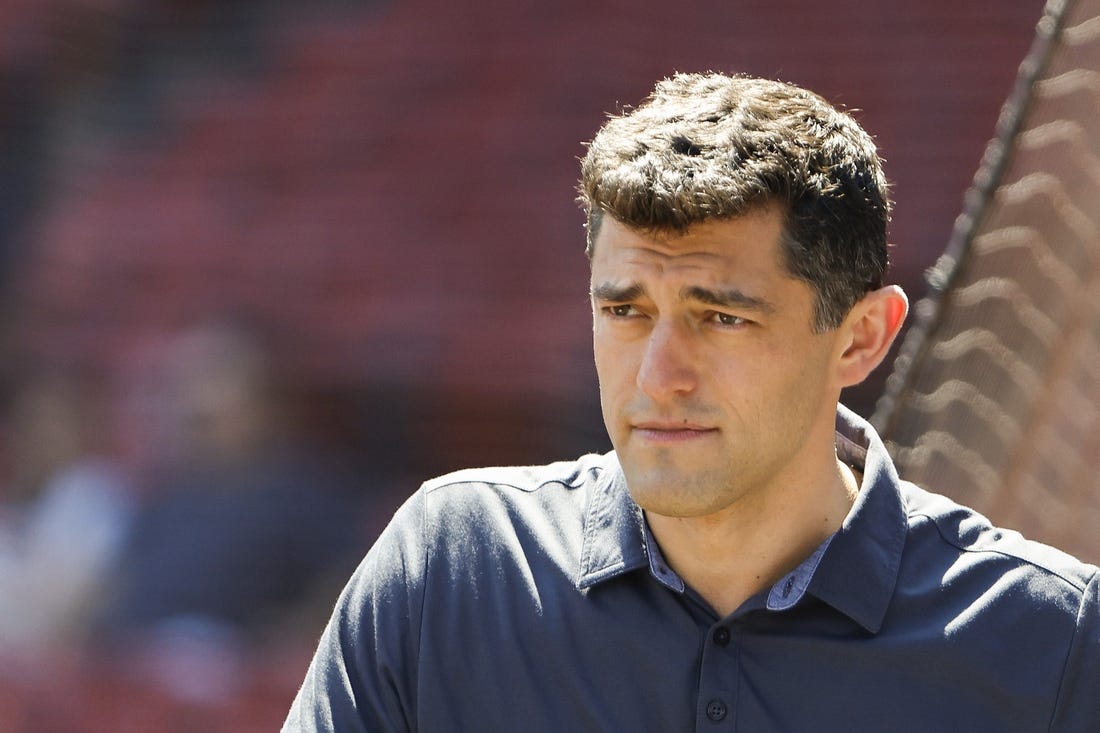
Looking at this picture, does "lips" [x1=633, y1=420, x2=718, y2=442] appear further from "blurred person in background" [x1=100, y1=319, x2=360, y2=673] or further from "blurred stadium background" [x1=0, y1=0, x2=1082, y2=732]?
"blurred person in background" [x1=100, y1=319, x2=360, y2=673]

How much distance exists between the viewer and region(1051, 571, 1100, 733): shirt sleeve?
3.52 feet

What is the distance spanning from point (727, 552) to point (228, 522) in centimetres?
265

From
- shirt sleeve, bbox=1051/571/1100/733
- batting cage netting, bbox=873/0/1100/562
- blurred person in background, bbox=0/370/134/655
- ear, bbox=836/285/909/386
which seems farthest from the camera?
blurred person in background, bbox=0/370/134/655

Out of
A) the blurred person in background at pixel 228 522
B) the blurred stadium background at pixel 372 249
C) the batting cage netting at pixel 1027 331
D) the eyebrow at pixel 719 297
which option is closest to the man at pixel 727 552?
the eyebrow at pixel 719 297

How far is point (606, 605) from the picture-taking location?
3.75 feet

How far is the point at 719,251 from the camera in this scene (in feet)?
3.60

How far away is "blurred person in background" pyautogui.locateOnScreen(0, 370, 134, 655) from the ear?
9.08ft

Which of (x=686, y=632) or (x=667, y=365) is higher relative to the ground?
(x=667, y=365)

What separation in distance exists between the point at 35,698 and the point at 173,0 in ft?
9.34

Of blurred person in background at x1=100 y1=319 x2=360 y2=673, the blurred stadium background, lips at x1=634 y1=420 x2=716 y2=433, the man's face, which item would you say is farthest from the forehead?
blurred person in background at x1=100 y1=319 x2=360 y2=673

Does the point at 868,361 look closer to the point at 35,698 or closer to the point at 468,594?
the point at 468,594

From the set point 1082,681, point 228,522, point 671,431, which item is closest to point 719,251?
point 671,431

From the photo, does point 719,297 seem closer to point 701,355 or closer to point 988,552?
point 701,355

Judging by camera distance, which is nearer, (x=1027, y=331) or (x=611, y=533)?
(x=611, y=533)
